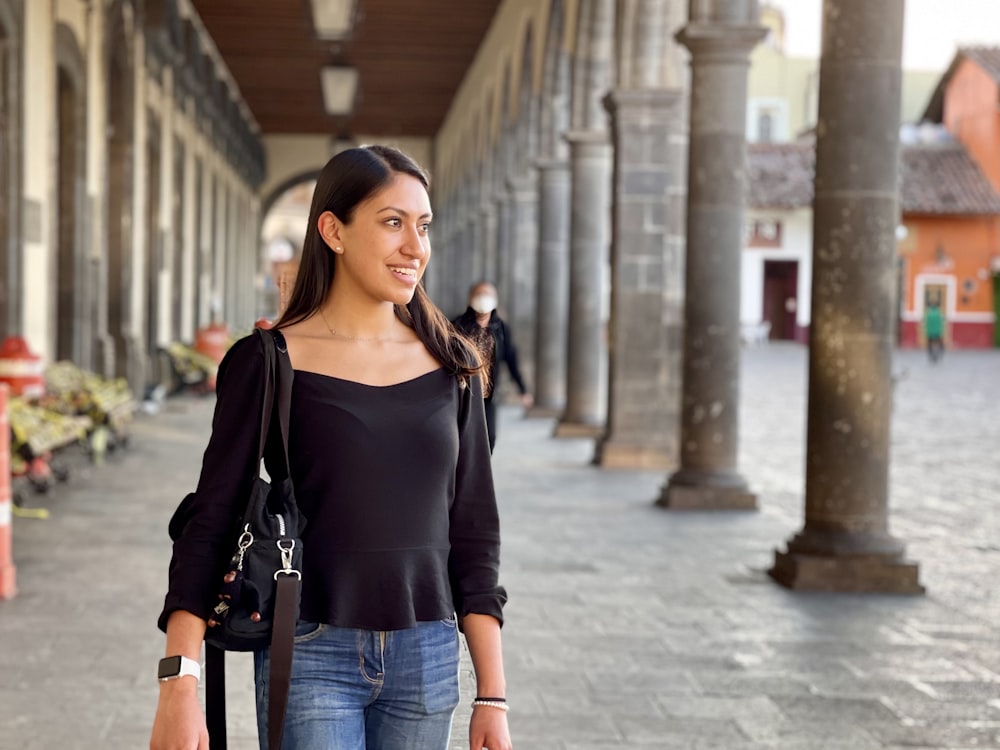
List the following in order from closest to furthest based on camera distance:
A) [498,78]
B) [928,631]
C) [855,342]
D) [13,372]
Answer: [928,631] → [855,342] → [13,372] → [498,78]

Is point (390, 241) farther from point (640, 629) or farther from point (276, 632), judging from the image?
point (640, 629)

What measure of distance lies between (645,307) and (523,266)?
838 centimetres

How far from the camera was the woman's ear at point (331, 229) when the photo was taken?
238 centimetres

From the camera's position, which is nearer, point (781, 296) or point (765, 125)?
point (781, 296)

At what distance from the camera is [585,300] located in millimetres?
16438

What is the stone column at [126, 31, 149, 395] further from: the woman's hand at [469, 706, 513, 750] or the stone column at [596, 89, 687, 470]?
the woman's hand at [469, 706, 513, 750]

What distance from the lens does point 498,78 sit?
23625mm

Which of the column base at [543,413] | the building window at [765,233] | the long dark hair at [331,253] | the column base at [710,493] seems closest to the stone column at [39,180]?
the column base at [710,493]

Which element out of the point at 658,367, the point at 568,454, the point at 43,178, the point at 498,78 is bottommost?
the point at 568,454

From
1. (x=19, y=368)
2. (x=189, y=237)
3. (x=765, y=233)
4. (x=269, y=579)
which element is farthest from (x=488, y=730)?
(x=765, y=233)

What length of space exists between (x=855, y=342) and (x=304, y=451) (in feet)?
17.9

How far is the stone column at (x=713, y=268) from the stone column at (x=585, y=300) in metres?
5.52

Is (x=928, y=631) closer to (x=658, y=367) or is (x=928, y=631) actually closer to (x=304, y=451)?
(x=304, y=451)

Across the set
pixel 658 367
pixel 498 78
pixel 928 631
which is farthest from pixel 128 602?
pixel 498 78
